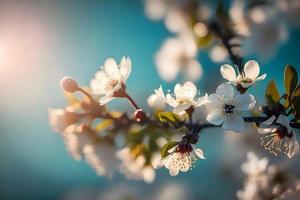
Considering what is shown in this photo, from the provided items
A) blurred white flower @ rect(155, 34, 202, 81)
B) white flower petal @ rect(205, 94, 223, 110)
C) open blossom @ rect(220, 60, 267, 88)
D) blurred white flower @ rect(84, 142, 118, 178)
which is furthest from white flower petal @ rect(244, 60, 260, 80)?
blurred white flower @ rect(155, 34, 202, 81)

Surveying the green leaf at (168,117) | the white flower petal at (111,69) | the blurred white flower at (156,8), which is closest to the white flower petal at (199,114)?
the green leaf at (168,117)

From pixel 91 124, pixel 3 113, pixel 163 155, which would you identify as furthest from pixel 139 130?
pixel 3 113

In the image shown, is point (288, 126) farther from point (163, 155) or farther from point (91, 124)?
point (91, 124)

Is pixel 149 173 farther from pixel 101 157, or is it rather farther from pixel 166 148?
pixel 166 148

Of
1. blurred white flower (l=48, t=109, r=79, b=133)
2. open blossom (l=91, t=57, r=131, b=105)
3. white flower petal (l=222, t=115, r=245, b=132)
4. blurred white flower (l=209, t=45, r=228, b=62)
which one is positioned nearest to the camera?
white flower petal (l=222, t=115, r=245, b=132)

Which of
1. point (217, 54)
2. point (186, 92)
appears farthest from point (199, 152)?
point (217, 54)

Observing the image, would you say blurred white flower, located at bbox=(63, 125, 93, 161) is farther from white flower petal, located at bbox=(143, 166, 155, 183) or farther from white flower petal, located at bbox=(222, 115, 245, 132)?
white flower petal, located at bbox=(222, 115, 245, 132)
